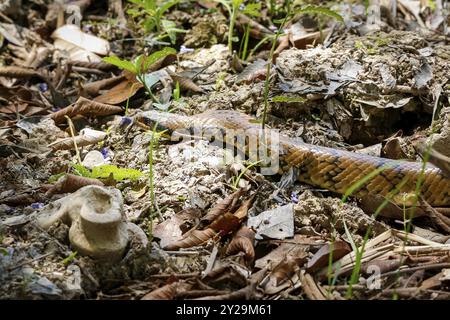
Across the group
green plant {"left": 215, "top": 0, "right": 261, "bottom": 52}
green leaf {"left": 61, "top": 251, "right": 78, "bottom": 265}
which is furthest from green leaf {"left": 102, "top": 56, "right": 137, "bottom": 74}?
green leaf {"left": 61, "top": 251, "right": 78, "bottom": 265}

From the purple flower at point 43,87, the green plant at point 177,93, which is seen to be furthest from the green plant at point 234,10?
the purple flower at point 43,87

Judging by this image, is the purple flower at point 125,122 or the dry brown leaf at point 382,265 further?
the purple flower at point 125,122

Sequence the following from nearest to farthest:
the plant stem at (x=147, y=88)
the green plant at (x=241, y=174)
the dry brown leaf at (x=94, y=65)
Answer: the green plant at (x=241, y=174)
the plant stem at (x=147, y=88)
the dry brown leaf at (x=94, y=65)

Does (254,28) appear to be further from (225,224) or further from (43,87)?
(225,224)

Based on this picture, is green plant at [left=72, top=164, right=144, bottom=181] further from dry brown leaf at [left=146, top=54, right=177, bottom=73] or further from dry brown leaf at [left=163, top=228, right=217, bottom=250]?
dry brown leaf at [left=146, top=54, right=177, bottom=73]

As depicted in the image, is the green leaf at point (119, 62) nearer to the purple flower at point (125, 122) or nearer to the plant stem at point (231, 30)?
the purple flower at point (125, 122)

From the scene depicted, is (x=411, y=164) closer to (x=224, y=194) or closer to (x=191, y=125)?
(x=224, y=194)
